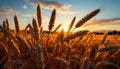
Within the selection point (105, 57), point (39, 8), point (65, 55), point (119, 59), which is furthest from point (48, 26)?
point (119, 59)

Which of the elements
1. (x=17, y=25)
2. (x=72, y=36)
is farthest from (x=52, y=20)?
(x=72, y=36)

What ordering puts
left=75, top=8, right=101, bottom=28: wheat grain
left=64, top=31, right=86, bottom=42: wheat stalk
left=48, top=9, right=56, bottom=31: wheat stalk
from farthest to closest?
left=48, top=9, right=56, bottom=31: wheat stalk, left=75, top=8, right=101, bottom=28: wheat grain, left=64, top=31, right=86, bottom=42: wheat stalk

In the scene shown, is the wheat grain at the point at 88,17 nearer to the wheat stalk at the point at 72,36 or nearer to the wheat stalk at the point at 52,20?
the wheat stalk at the point at 72,36

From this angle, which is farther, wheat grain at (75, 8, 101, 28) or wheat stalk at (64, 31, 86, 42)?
wheat grain at (75, 8, 101, 28)

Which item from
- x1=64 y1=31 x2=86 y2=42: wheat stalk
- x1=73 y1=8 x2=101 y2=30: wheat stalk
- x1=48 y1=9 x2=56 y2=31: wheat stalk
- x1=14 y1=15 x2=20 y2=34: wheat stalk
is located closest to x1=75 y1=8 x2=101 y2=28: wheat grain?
x1=73 y1=8 x2=101 y2=30: wheat stalk

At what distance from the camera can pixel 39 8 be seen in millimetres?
2357

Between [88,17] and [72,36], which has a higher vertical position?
[88,17]

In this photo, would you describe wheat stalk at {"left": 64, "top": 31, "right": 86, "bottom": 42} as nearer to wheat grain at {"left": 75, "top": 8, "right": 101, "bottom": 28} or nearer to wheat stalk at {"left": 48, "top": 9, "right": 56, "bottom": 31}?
wheat grain at {"left": 75, "top": 8, "right": 101, "bottom": 28}

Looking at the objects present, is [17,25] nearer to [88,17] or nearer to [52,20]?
[52,20]

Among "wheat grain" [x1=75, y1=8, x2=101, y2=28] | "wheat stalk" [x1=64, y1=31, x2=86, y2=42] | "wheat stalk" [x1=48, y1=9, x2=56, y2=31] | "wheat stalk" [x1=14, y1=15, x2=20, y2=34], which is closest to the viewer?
"wheat stalk" [x1=64, y1=31, x2=86, y2=42]

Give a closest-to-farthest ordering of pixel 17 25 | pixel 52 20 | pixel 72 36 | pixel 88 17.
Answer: pixel 72 36 < pixel 88 17 < pixel 52 20 < pixel 17 25

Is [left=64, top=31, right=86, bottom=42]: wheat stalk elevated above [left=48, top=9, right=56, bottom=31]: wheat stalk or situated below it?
below

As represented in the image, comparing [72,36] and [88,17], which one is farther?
[88,17]

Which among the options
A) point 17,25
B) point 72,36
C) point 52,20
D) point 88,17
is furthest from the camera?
point 17,25
